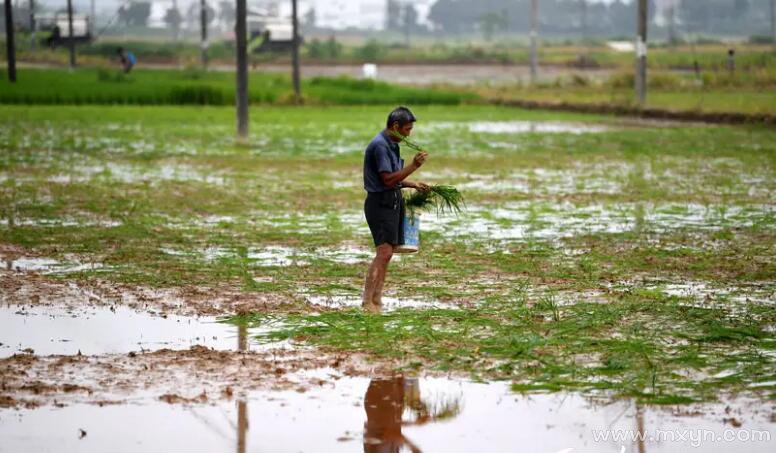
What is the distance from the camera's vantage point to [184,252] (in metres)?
14.8

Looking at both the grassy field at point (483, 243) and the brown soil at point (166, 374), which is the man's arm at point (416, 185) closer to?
the grassy field at point (483, 243)

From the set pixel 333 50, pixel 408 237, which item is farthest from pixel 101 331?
pixel 333 50

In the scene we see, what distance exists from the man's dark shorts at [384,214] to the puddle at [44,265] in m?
3.46

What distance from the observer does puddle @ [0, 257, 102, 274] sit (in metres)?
13.4

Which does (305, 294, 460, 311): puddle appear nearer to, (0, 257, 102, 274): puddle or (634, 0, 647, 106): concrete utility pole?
(0, 257, 102, 274): puddle

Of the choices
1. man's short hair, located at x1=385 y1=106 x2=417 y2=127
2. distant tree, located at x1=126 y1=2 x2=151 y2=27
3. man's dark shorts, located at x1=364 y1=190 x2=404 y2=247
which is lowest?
man's dark shorts, located at x1=364 y1=190 x2=404 y2=247

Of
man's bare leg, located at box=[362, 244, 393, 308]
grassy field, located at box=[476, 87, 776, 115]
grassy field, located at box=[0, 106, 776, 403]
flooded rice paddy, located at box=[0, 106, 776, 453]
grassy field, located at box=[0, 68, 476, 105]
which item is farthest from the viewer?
grassy field, located at box=[0, 68, 476, 105]

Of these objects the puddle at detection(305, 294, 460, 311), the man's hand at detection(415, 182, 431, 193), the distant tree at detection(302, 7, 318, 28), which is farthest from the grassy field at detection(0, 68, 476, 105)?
the distant tree at detection(302, 7, 318, 28)

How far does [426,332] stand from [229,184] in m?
12.4

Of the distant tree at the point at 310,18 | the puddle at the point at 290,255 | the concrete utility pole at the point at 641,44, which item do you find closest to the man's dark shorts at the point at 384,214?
the puddle at the point at 290,255

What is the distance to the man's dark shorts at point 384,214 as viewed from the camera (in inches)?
447

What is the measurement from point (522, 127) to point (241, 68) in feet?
31.6

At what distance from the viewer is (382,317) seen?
1103 centimetres

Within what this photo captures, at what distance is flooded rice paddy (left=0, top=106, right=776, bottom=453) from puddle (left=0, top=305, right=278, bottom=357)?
0.04 m
